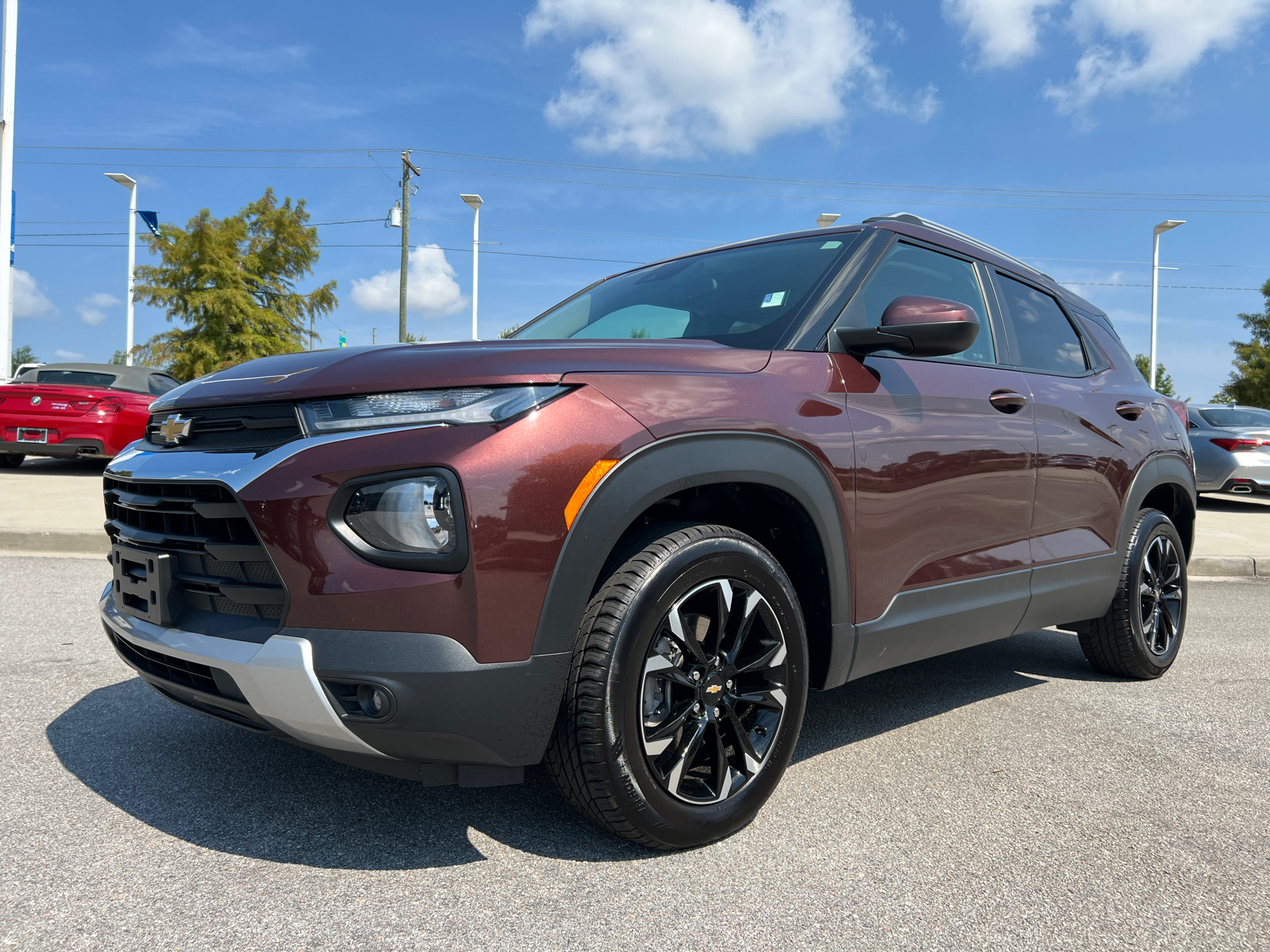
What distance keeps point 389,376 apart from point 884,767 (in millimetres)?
2014

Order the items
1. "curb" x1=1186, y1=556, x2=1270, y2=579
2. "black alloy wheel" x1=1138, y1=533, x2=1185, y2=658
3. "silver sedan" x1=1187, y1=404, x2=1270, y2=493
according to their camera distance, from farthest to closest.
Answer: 1. "silver sedan" x1=1187, y1=404, x2=1270, y2=493
2. "curb" x1=1186, y1=556, x2=1270, y2=579
3. "black alloy wheel" x1=1138, y1=533, x2=1185, y2=658

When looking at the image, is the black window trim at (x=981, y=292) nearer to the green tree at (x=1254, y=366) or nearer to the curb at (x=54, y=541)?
the curb at (x=54, y=541)

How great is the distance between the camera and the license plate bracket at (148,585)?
215cm

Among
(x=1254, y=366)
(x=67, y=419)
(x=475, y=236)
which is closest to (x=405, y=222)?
(x=475, y=236)

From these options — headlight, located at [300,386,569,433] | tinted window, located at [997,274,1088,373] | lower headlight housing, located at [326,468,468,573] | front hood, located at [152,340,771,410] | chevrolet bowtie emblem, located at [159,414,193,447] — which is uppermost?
tinted window, located at [997,274,1088,373]

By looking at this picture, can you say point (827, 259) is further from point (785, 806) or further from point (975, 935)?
point (975, 935)

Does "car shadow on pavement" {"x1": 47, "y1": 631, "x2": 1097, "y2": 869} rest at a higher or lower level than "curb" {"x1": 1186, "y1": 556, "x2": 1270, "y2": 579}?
lower

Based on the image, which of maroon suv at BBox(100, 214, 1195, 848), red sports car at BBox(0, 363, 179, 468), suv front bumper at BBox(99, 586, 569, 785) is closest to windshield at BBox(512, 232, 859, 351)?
maroon suv at BBox(100, 214, 1195, 848)

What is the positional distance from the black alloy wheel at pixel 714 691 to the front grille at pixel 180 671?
0.94 m

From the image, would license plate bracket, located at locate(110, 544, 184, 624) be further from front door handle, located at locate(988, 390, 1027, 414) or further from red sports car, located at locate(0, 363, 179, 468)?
red sports car, located at locate(0, 363, 179, 468)

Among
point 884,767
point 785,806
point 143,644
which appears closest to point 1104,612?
point 884,767

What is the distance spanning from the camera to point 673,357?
2.33 metres

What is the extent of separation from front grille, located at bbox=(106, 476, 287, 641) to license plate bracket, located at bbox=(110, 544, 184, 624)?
17 mm

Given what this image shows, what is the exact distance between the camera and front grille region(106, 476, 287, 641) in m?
1.98
